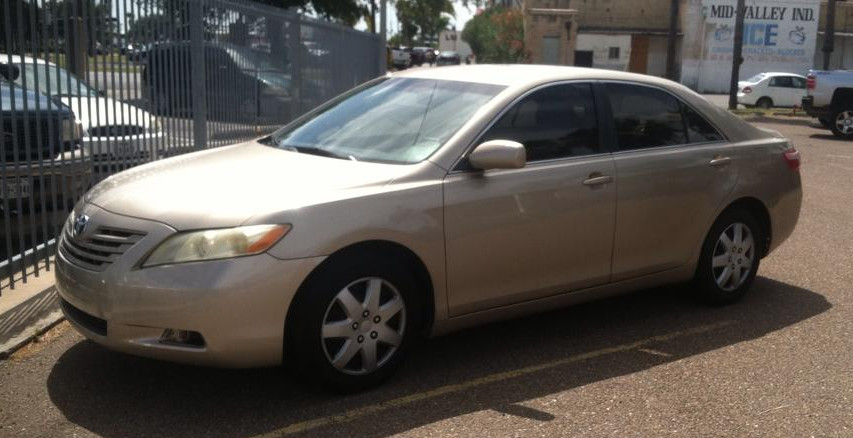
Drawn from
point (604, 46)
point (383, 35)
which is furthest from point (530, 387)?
point (604, 46)

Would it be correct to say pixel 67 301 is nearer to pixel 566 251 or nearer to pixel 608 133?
pixel 566 251

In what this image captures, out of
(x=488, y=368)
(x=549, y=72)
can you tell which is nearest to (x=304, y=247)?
(x=488, y=368)

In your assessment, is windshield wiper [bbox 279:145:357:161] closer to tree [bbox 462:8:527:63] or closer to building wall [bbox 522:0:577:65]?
tree [bbox 462:8:527:63]

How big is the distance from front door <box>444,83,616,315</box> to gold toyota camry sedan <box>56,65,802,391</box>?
0.4 inches

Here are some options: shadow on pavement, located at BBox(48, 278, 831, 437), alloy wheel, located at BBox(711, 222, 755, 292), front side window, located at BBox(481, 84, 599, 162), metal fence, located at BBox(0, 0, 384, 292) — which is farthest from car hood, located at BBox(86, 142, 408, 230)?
alloy wheel, located at BBox(711, 222, 755, 292)

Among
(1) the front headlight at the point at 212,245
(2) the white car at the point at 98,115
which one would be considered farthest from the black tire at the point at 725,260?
(2) the white car at the point at 98,115

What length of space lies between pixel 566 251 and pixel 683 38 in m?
48.8

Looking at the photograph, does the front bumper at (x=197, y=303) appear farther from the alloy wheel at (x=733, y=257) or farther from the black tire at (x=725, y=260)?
the alloy wheel at (x=733, y=257)

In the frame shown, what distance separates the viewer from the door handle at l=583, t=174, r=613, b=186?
17.2 feet

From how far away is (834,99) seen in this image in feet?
68.0

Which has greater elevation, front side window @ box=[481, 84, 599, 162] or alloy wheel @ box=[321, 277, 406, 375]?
front side window @ box=[481, 84, 599, 162]

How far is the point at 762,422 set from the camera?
432 cm

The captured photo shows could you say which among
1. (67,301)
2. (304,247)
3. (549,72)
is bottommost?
(67,301)

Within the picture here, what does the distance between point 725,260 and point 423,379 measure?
248 cm
